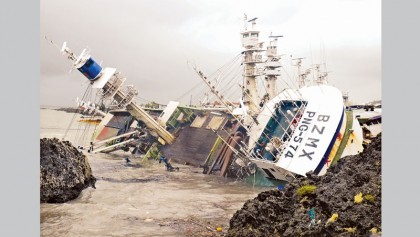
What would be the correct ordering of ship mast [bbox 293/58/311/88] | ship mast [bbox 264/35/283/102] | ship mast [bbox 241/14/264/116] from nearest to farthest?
ship mast [bbox 293/58/311/88] < ship mast [bbox 264/35/283/102] < ship mast [bbox 241/14/264/116]

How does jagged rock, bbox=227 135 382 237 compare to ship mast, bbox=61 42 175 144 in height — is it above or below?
below

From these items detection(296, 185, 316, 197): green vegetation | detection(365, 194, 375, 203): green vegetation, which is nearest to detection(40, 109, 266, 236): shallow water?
detection(296, 185, 316, 197): green vegetation

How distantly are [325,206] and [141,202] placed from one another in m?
3.82

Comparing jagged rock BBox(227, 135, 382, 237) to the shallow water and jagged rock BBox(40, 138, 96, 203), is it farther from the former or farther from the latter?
jagged rock BBox(40, 138, 96, 203)

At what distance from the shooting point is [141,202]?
26.5 feet

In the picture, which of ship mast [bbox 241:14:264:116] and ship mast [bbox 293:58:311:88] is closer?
ship mast [bbox 293:58:311:88]

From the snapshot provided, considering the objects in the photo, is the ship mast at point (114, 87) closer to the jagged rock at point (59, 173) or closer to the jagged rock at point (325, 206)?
the jagged rock at point (59, 173)

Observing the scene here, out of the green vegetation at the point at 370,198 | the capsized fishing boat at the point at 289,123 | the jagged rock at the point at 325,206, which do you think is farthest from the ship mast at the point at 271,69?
the green vegetation at the point at 370,198

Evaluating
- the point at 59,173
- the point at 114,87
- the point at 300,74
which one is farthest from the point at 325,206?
the point at 114,87

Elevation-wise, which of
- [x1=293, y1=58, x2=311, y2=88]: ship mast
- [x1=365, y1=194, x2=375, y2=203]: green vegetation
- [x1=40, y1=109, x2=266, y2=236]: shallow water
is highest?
[x1=293, y1=58, x2=311, y2=88]: ship mast

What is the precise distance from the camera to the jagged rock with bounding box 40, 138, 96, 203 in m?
8.25

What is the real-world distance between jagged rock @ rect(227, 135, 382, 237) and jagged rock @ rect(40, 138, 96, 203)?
13.0 ft

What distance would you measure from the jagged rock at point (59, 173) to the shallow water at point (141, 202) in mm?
204

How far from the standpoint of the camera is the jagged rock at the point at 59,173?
825 centimetres
